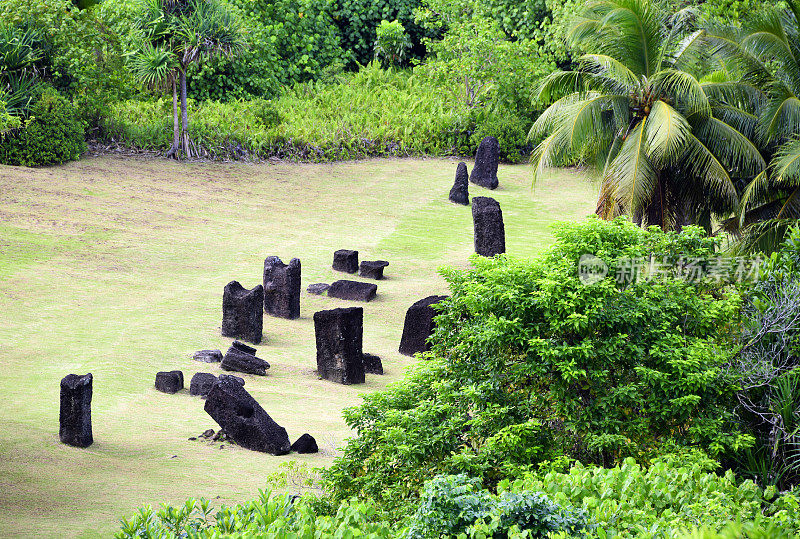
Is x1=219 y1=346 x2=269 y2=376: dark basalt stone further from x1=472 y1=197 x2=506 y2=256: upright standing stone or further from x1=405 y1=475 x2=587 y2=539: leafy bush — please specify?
x1=405 y1=475 x2=587 y2=539: leafy bush

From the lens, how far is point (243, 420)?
29.4 feet

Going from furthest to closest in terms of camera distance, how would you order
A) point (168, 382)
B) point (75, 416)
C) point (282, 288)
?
point (282, 288) → point (168, 382) → point (75, 416)

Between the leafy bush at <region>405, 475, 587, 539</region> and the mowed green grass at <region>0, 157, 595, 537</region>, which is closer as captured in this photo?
the leafy bush at <region>405, 475, 587, 539</region>

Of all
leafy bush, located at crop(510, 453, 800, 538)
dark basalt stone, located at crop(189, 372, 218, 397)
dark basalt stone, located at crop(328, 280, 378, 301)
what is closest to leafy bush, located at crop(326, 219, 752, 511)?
leafy bush, located at crop(510, 453, 800, 538)

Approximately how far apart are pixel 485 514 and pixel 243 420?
531cm

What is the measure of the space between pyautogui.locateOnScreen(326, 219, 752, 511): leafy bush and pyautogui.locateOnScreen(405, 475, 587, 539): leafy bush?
147cm

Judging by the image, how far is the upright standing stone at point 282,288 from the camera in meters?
14.4

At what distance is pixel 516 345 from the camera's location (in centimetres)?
645

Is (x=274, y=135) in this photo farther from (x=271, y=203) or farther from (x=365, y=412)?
(x=365, y=412)

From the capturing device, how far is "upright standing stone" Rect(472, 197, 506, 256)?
682 inches

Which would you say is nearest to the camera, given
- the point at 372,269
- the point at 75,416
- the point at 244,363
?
the point at 75,416

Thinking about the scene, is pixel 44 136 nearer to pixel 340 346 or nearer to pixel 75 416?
pixel 340 346

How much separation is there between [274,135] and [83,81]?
18.9ft

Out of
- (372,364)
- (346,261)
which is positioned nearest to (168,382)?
(372,364)
